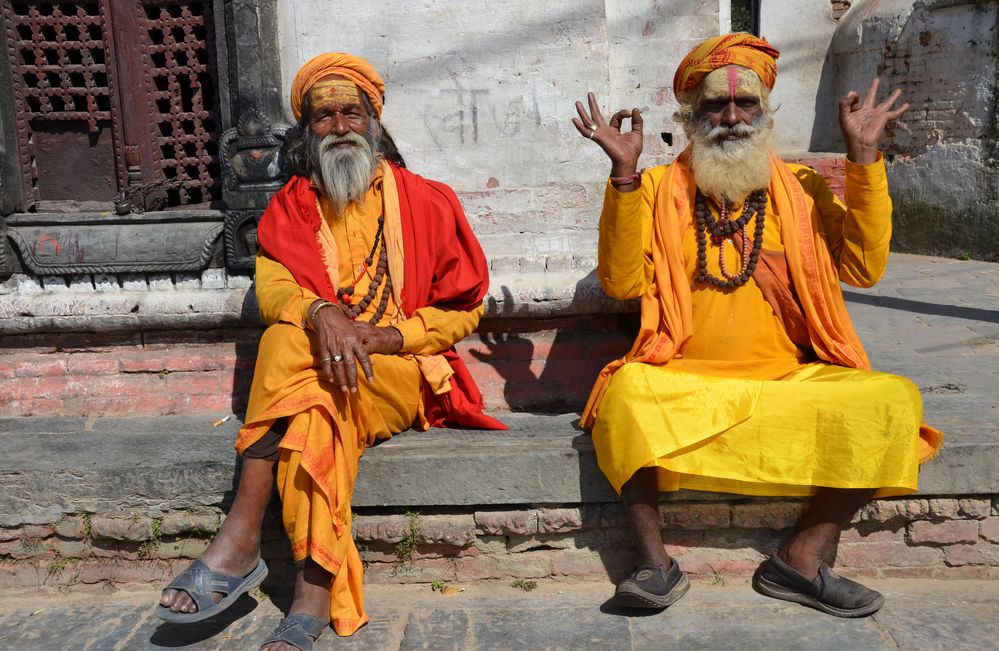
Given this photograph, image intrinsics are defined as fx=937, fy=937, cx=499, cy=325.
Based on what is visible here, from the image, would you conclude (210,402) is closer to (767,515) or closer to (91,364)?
(91,364)

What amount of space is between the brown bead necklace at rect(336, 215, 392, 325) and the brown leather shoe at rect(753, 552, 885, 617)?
1.76m

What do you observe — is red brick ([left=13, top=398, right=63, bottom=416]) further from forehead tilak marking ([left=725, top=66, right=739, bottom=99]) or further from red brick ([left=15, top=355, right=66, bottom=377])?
forehead tilak marking ([left=725, top=66, right=739, bottom=99])

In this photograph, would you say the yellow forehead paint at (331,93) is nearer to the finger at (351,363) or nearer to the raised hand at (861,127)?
the finger at (351,363)

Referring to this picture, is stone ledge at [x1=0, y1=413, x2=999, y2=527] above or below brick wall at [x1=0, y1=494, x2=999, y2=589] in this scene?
above

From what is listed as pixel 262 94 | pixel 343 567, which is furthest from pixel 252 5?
pixel 343 567

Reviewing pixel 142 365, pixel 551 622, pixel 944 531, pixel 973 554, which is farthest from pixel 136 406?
pixel 973 554

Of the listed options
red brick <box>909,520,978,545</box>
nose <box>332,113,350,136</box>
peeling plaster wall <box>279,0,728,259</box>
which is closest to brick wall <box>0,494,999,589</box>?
red brick <box>909,520,978,545</box>

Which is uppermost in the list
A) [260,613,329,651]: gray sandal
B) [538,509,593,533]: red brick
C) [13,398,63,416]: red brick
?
[13,398,63,416]: red brick

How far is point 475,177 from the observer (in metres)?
4.86

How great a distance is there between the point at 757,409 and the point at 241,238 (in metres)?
2.60

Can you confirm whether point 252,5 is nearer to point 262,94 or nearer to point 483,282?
point 262,94

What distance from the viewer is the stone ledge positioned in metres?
3.46

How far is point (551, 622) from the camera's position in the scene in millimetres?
3279

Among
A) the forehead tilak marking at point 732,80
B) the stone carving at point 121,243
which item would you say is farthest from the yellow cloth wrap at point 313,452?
the forehead tilak marking at point 732,80
